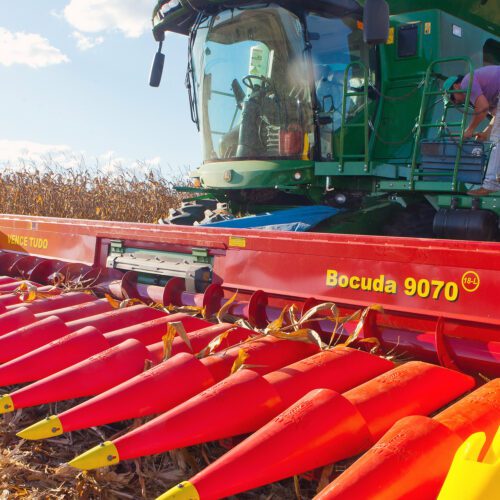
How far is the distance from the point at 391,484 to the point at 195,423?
50 cm

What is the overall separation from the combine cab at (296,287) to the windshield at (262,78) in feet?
0.04

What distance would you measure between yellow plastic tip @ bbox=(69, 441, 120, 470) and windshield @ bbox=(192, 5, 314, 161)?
3.46 meters

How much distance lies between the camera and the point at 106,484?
5.24ft

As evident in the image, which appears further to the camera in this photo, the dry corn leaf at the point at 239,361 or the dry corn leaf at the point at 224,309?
the dry corn leaf at the point at 224,309

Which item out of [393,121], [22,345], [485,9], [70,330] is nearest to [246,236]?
[70,330]

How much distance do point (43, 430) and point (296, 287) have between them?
4.27 feet

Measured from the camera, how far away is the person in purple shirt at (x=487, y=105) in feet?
12.9

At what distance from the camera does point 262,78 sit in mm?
4656

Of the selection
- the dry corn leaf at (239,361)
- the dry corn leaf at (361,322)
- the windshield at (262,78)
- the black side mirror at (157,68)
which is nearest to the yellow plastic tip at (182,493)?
the dry corn leaf at (239,361)

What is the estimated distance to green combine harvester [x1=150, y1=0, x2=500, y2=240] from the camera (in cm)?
442

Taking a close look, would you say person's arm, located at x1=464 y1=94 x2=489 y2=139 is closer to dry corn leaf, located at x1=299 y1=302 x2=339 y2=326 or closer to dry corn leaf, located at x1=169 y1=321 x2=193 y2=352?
dry corn leaf, located at x1=299 y1=302 x2=339 y2=326

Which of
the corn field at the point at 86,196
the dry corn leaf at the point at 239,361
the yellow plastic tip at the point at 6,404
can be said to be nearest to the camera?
the yellow plastic tip at the point at 6,404

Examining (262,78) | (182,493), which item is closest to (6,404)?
(182,493)

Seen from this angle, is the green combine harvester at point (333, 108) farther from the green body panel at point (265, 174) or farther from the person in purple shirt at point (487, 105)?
the person in purple shirt at point (487, 105)
